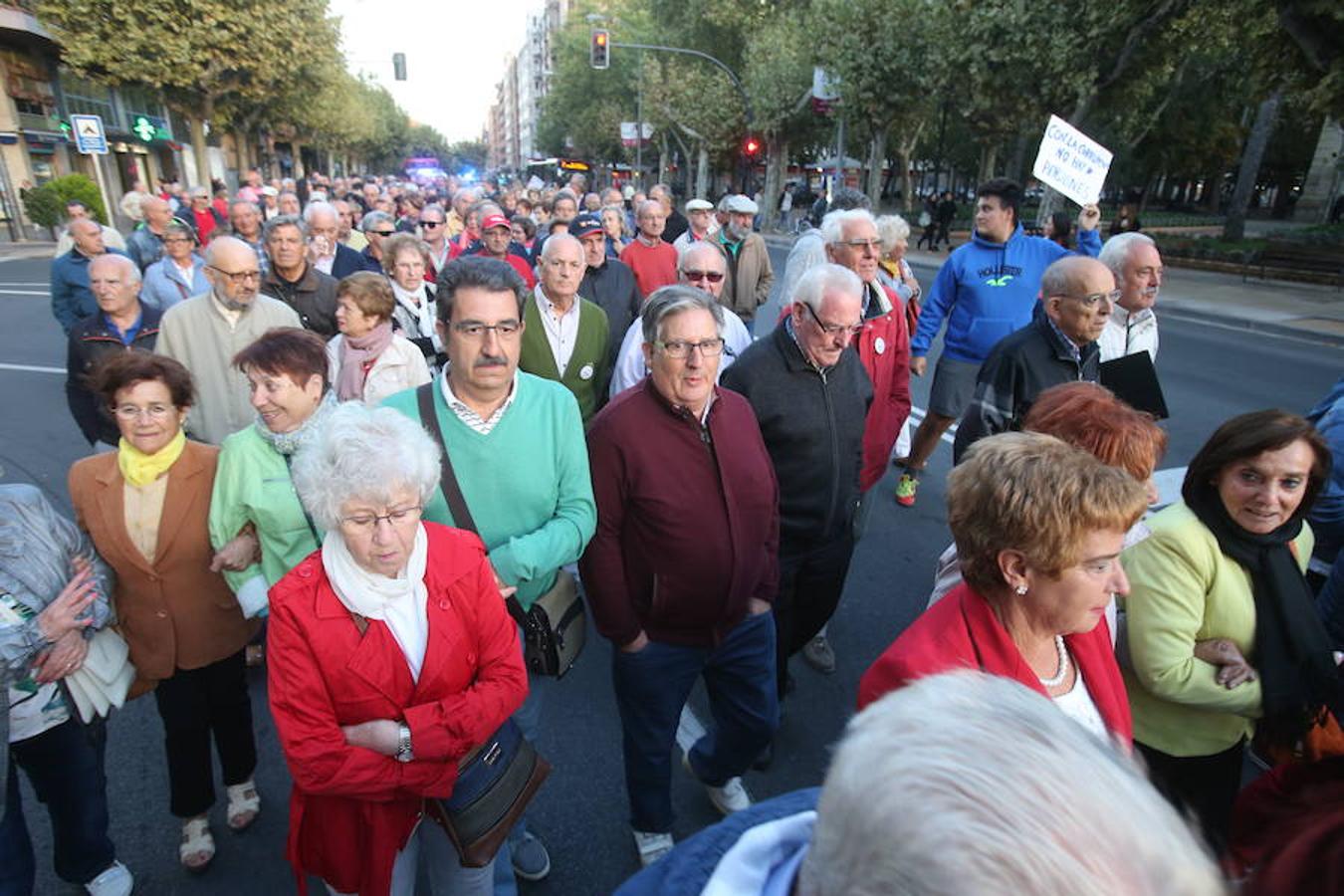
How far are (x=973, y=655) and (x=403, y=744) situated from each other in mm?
1393

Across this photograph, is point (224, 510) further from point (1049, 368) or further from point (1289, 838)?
point (1049, 368)

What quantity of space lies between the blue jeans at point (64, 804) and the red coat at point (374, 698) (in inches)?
36.6

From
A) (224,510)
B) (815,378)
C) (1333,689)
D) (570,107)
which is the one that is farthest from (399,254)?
(570,107)

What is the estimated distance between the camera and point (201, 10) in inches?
803

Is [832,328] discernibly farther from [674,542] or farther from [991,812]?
[991,812]

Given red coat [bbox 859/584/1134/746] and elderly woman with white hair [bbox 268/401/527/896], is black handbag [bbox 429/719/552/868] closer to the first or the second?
elderly woman with white hair [bbox 268/401/527/896]

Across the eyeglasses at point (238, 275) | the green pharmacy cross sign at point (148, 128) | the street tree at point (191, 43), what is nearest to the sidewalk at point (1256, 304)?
the eyeglasses at point (238, 275)

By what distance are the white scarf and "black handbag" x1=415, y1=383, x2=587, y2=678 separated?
28 cm

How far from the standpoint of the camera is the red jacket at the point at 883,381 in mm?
3678

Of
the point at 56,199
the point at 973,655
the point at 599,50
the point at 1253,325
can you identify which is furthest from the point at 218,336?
the point at 56,199

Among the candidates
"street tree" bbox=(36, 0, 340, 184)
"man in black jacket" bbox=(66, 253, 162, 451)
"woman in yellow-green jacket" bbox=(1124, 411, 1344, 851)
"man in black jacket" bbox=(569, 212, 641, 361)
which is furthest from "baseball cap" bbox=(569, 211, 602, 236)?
"street tree" bbox=(36, 0, 340, 184)

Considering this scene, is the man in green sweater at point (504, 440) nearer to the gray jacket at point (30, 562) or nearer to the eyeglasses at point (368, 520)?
the eyeglasses at point (368, 520)

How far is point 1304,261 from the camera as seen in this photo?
16.4 meters

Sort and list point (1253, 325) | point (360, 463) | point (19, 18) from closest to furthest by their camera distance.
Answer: point (360, 463), point (1253, 325), point (19, 18)
